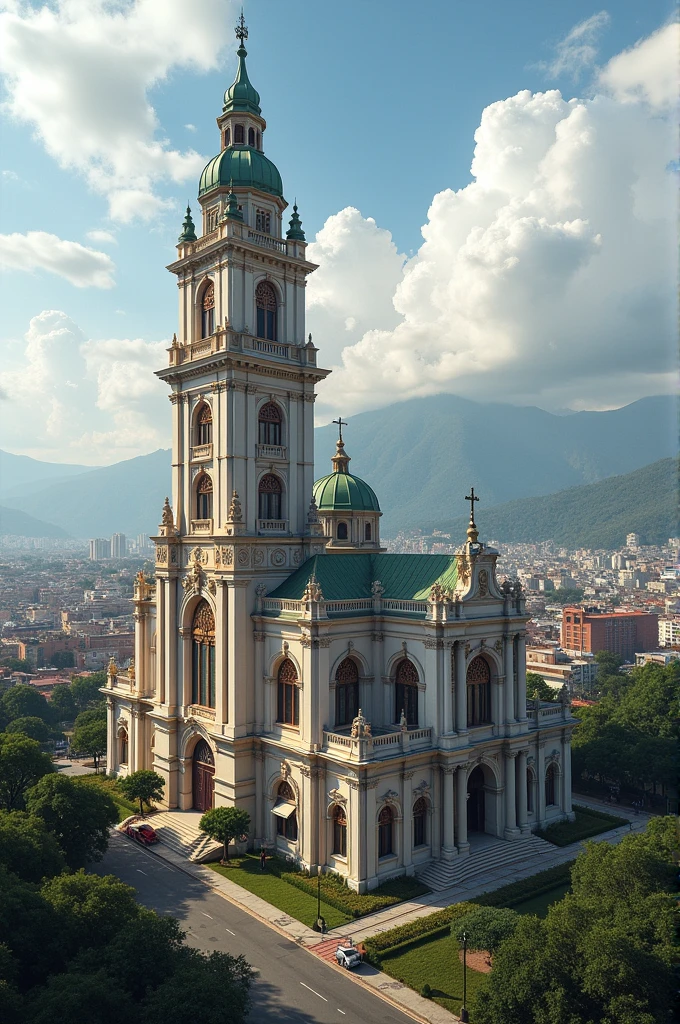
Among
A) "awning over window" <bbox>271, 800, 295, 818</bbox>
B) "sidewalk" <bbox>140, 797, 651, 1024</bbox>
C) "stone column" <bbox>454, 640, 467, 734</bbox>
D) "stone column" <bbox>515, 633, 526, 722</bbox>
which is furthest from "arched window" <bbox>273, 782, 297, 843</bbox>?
"stone column" <bbox>515, 633, 526, 722</bbox>

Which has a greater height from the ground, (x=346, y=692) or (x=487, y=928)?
(x=346, y=692)

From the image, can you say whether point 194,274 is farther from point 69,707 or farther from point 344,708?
point 69,707

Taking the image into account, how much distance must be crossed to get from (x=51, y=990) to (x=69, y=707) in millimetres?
94396

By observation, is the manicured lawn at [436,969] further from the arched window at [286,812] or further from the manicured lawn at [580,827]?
the manicured lawn at [580,827]

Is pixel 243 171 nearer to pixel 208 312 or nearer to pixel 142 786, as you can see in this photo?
pixel 208 312

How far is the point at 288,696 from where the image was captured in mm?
47844

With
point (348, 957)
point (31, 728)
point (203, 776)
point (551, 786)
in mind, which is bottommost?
point (31, 728)

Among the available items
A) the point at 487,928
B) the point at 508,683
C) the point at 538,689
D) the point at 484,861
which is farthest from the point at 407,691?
the point at 538,689

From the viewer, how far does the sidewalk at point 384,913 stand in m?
32.3

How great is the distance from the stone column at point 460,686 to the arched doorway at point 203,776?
17.9m

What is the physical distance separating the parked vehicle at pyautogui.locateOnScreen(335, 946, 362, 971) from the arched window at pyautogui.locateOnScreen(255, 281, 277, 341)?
38.7 metres

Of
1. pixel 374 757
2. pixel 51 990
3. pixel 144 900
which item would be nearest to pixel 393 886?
pixel 374 757

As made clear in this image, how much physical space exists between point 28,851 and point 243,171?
46004 mm

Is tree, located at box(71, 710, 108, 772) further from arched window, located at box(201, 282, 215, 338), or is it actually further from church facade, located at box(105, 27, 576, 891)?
arched window, located at box(201, 282, 215, 338)
